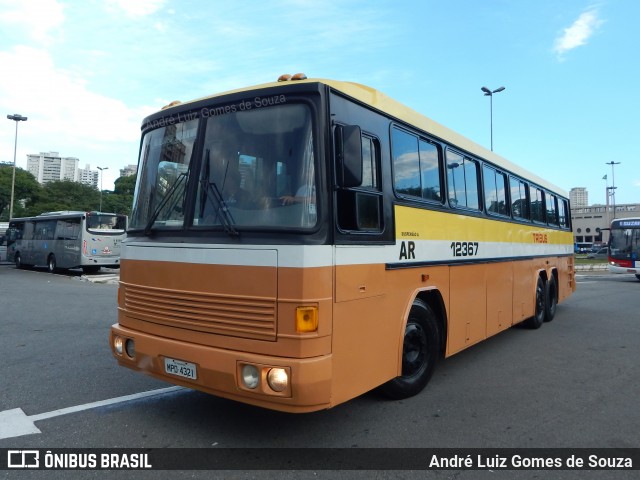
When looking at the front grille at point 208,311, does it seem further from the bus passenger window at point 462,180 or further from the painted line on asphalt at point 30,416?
the bus passenger window at point 462,180

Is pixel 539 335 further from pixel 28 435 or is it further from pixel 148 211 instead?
pixel 28 435

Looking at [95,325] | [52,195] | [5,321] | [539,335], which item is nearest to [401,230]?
[539,335]

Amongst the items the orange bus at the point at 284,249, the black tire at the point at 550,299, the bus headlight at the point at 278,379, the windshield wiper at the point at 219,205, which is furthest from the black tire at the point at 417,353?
the black tire at the point at 550,299

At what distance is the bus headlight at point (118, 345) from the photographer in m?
4.53

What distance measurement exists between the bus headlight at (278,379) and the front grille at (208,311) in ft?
0.82

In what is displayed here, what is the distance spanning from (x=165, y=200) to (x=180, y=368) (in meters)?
1.50

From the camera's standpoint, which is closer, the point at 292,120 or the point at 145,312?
the point at 292,120

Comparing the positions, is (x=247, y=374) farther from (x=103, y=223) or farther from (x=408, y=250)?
(x=103, y=223)

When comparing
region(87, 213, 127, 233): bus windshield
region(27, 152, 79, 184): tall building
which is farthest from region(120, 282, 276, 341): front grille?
region(27, 152, 79, 184): tall building

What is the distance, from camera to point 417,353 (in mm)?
5188

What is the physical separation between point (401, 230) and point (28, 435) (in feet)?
12.3

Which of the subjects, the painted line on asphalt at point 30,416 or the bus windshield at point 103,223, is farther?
the bus windshield at point 103,223

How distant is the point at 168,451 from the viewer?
12.5ft

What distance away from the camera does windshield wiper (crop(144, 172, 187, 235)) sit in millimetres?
4258
